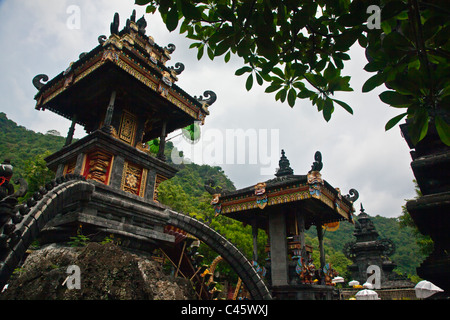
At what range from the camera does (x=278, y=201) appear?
11164 millimetres

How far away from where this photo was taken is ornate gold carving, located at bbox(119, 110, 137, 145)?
28.8ft

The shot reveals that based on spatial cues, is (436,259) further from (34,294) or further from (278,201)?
(278,201)

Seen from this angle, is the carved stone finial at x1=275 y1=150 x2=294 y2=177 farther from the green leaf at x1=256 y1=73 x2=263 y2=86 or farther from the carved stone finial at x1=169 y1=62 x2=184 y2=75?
the green leaf at x1=256 y1=73 x2=263 y2=86

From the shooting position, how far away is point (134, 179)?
26.9ft

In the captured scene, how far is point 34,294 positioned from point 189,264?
616cm

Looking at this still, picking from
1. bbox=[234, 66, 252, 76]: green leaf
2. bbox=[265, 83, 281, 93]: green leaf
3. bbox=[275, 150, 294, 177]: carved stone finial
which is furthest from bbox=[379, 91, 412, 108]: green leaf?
bbox=[275, 150, 294, 177]: carved stone finial

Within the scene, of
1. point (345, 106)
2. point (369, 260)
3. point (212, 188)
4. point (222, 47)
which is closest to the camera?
point (345, 106)

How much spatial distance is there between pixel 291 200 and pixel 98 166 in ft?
23.4

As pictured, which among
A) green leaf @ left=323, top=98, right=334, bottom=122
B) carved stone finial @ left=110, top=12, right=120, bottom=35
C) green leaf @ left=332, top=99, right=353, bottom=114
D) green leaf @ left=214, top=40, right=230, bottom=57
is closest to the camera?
green leaf @ left=332, top=99, right=353, bottom=114

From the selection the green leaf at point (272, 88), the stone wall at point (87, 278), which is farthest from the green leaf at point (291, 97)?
the stone wall at point (87, 278)

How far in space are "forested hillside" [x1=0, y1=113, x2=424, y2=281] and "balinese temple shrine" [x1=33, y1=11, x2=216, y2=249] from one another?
3140mm

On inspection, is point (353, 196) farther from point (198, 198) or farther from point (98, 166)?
point (198, 198)

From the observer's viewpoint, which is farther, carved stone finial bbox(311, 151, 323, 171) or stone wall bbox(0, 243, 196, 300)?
carved stone finial bbox(311, 151, 323, 171)

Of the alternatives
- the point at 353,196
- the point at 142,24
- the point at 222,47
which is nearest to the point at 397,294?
the point at 353,196
